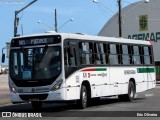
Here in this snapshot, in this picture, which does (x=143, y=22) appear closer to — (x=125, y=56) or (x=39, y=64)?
(x=125, y=56)

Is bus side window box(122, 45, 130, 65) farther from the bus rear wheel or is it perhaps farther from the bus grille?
the bus grille

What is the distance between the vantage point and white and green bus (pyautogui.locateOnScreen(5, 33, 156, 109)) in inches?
727

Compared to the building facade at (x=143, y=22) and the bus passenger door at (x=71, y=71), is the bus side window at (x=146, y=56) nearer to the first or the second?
the bus passenger door at (x=71, y=71)

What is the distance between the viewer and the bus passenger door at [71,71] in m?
18.6

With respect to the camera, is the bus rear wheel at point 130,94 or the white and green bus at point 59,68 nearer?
the white and green bus at point 59,68

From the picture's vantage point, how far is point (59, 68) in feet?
60.6

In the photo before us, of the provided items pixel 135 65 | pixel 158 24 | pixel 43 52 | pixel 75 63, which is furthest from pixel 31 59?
pixel 158 24

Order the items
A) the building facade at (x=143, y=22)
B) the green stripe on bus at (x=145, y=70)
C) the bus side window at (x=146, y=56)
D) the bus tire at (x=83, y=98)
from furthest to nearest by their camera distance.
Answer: the building facade at (x=143, y=22), the bus side window at (x=146, y=56), the green stripe on bus at (x=145, y=70), the bus tire at (x=83, y=98)

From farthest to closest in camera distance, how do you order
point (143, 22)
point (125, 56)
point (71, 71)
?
1. point (143, 22)
2. point (125, 56)
3. point (71, 71)

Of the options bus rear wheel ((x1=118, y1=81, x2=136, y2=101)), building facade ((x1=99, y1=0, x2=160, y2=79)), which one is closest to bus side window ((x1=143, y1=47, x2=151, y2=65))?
bus rear wheel ((x1=118, y1=81, x2=136, y2=101))

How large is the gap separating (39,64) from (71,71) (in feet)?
4.11

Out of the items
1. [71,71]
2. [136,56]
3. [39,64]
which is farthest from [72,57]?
[136,56]

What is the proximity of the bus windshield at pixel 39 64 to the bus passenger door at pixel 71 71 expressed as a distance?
14.3 inches

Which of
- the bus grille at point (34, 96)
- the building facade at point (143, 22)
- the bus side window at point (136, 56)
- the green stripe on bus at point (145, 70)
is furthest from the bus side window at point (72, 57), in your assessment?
the building facade at point (143, 22)
